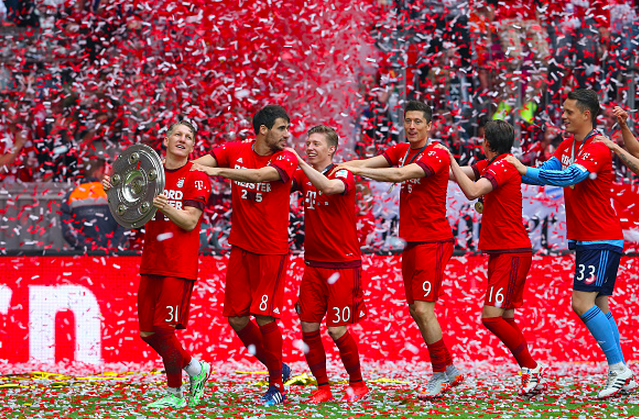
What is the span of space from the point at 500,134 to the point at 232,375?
10.2 ft

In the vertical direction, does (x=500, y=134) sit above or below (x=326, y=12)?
below

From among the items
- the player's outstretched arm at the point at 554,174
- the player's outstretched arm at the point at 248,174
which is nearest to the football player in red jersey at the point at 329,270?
the player's outstretched arm at the point at 248,174

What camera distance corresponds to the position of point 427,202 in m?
6.46

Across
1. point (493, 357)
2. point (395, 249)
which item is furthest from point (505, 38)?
point (493, 357)

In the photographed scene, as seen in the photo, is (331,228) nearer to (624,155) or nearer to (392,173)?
(392,173)

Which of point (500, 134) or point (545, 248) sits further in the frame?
point (545, 248)

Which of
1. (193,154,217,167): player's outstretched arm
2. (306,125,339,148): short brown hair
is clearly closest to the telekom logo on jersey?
(193,154,217,167): player's outstretched arm

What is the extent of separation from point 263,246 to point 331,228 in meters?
0.51

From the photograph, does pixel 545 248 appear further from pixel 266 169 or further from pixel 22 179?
pixel 22 179

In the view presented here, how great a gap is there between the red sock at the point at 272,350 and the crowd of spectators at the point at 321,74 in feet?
11.9

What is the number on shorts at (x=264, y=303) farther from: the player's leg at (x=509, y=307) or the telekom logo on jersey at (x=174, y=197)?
the player's leg at (x=509, y=307)

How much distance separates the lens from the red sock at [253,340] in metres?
6.55

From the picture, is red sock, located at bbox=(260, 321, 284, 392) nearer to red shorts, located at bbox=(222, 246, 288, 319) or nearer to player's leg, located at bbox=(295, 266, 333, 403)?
red shorts, located at bbox=(222, 246, 288, 319)

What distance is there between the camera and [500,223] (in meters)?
6.57
